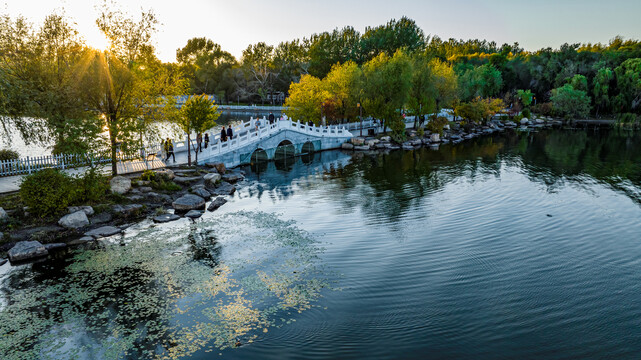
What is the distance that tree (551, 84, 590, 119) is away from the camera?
251ft

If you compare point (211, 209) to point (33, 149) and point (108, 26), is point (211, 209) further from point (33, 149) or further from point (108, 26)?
point (33, 149)

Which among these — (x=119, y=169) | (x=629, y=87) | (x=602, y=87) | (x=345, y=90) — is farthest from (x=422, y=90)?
(x=629, y=87)

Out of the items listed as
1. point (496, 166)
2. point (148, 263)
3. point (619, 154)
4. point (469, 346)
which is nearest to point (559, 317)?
point (469, 346)

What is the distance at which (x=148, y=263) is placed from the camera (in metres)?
15.6

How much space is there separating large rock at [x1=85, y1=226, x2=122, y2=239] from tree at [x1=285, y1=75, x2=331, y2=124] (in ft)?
107

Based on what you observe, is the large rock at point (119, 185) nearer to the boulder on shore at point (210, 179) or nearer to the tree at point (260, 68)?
the boulder on shore at point (210, 179)

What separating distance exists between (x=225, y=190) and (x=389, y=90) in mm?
30055

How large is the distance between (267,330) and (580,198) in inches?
973

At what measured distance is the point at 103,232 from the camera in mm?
18891

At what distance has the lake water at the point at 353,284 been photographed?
1082cm

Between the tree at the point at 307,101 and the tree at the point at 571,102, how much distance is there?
5595 centimetres

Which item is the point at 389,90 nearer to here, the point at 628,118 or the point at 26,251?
the point at 26,251

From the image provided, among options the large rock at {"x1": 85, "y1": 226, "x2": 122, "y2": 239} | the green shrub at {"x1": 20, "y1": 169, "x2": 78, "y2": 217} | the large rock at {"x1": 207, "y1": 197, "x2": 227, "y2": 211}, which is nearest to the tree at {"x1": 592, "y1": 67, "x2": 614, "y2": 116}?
the large rock at {"x1": 207, "y1": 197, "x2": 227, "y2": 211}

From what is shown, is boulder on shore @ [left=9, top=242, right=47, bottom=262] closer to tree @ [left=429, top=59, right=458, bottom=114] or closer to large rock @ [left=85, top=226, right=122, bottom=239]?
large rock @ [left=85, top=226, right=122, bottom=239]
